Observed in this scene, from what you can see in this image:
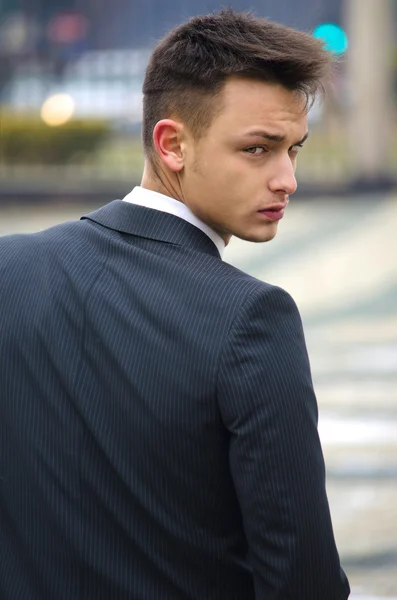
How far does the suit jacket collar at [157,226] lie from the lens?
1754 millimetres

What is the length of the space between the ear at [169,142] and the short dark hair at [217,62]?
2 centimetres

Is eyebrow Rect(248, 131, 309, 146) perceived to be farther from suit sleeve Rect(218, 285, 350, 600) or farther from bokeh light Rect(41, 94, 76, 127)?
bokeh light Rect(41, 94, 76, 127)

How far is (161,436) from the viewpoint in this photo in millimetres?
1625

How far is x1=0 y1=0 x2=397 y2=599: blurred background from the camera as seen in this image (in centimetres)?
572

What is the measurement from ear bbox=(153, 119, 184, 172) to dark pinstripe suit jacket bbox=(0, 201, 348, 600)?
10 cm

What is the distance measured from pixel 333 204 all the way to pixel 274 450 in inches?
675

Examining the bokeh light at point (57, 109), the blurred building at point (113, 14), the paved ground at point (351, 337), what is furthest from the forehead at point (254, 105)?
the blurred building at point (113, 14)

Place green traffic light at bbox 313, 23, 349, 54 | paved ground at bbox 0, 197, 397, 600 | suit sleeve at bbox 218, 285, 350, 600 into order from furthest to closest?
paved ground at bbox 0, 197, 397, 600 < green traffic light at bbox 313, 23, 349, 54 < suit sleeve at bbox 218, 285, 350, 600

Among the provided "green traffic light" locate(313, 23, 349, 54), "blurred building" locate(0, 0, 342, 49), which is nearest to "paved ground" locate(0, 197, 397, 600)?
"green traffic light" locate(313, 23, 349, 54)

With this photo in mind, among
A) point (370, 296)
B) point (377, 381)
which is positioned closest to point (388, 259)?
point (370, 296)

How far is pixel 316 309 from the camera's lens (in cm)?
1062

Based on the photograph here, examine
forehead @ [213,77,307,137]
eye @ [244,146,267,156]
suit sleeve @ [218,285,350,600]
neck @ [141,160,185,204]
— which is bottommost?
suit sleeve @ [218,285,350,600]

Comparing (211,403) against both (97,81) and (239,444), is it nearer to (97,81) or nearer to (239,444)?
(239,444)

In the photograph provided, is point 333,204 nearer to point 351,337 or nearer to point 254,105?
point 351,337
